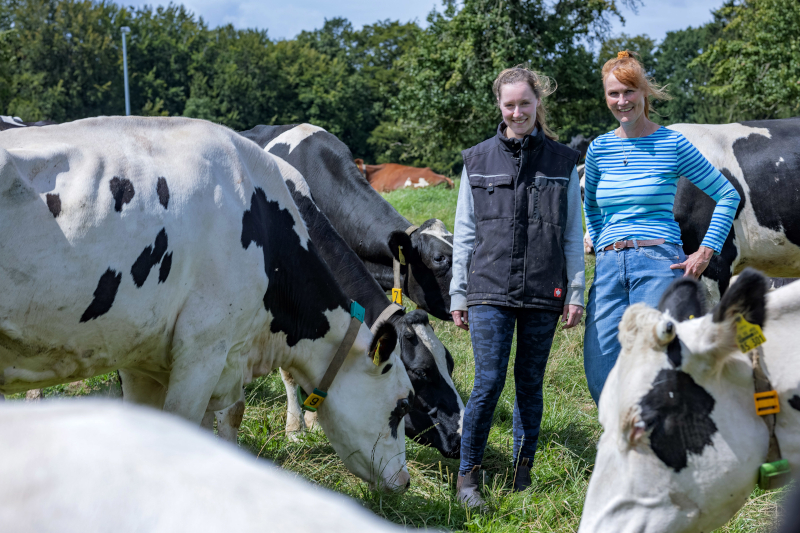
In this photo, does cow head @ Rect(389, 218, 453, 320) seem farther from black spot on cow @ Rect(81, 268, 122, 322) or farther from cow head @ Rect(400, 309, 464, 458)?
black spot on cow @ Rect(81, 268, 122, 322)

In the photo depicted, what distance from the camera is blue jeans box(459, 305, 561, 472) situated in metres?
3.64

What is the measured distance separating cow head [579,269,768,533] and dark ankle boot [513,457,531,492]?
63.9 inches

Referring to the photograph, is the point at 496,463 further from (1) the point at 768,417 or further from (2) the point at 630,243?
(1) the point at 768,417

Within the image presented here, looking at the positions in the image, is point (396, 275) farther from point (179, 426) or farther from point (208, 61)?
point (208, 61)

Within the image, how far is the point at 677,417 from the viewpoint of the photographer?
7.30ft

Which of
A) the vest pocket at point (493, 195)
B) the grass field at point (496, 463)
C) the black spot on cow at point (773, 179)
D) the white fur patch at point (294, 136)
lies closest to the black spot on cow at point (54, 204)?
the grass field at point (496, 463)

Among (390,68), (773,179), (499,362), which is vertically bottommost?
(499,362)

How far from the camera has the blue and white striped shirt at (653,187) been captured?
136 inches

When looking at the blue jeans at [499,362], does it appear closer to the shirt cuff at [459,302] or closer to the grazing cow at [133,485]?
the shirt cuff at [459,302]

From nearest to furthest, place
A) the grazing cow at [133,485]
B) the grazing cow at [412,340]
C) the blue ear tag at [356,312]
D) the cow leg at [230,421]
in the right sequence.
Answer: the grazing cow at [133,485], the blue ear tag at [356,312], the cow leg at [230,421], the grazing cow at [412,340]

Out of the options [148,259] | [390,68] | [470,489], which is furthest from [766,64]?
[390,68]

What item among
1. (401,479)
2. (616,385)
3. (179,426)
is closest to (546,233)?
(616,385)

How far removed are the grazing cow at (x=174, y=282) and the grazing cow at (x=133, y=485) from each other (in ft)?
6.82

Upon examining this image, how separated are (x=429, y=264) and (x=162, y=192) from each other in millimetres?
3140
